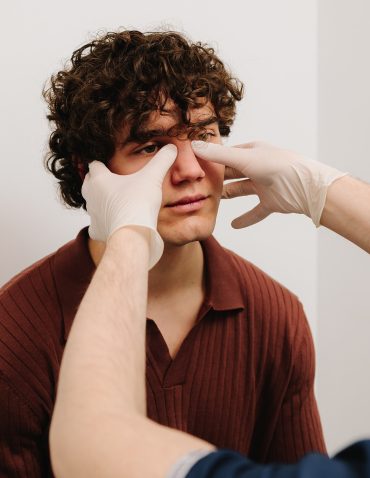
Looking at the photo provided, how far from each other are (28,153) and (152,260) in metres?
0.58

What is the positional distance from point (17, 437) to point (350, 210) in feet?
2.35

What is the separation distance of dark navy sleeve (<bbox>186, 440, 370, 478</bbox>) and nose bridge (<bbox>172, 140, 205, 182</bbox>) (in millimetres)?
A: 612

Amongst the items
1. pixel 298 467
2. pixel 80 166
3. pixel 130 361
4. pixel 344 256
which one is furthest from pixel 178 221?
pixel 344 256

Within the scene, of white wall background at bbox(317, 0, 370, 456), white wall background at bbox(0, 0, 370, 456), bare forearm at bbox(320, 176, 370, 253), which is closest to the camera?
bare forearm at bbox(320, 176, 370, 253)

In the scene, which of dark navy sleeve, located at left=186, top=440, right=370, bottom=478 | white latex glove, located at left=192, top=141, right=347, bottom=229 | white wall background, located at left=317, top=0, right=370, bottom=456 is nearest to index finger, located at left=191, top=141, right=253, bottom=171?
white latex glove, located at left=192, top=141, right=347, bottom=229

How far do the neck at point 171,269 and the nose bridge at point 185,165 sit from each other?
0.54 feet

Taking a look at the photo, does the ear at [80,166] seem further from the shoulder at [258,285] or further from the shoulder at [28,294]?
the shoulder at [258,285]

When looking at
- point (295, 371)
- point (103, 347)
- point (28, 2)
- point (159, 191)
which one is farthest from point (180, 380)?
point (28, 2)

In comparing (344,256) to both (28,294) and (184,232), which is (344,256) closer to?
(184,232)

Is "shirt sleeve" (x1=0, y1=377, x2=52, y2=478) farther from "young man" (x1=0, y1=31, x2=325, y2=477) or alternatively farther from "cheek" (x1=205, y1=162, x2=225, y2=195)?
"cheek" (x1=205, y1=162, x2=225, y2=195)

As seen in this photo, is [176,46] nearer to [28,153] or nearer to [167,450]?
[28,153]

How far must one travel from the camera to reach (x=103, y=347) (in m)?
0.82

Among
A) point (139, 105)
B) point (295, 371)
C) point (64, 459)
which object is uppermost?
point (139, 105)

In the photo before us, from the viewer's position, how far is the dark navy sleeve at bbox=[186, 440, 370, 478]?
668 mm
